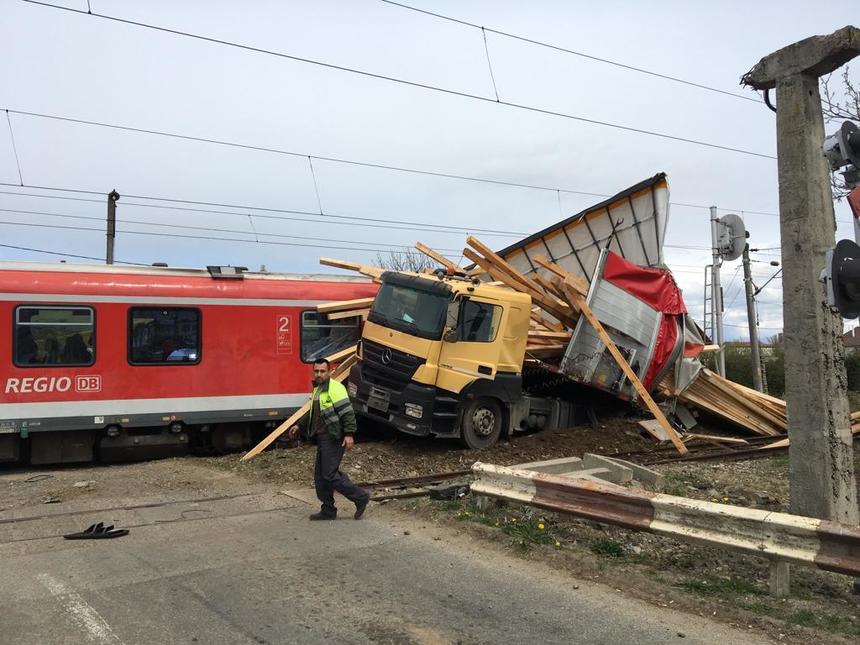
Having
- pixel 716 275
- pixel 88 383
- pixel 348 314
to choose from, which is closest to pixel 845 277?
pixel 348 314

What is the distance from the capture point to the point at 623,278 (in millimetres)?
13148

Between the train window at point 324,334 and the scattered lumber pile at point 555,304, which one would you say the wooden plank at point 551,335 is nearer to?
the scattered lumber pile at point 555,304

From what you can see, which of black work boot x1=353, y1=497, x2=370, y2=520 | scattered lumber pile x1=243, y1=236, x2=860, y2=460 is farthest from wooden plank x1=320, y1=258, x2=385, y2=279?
black work boot x1=353, y1=497, x2=370, y2=520

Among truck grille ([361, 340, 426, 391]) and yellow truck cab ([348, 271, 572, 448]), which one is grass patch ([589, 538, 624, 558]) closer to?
yellow truck cab ([348, 271, 572, 448])

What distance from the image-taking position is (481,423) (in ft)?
39.3

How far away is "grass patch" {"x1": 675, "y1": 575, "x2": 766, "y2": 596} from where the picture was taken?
213 inches

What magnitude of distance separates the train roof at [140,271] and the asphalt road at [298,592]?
5.08 m

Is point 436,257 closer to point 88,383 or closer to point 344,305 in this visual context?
point 344,305

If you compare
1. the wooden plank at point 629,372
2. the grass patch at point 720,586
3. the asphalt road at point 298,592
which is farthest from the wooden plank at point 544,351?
the grass patch at point 720,586

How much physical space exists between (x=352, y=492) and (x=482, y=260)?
6.46 meters

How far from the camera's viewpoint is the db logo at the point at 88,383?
1115cm

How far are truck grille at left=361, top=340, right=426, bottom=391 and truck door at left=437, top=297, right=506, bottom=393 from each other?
469mm

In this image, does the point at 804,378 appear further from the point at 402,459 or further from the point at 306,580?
the point at 402,459

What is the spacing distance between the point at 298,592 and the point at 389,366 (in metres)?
6.29
